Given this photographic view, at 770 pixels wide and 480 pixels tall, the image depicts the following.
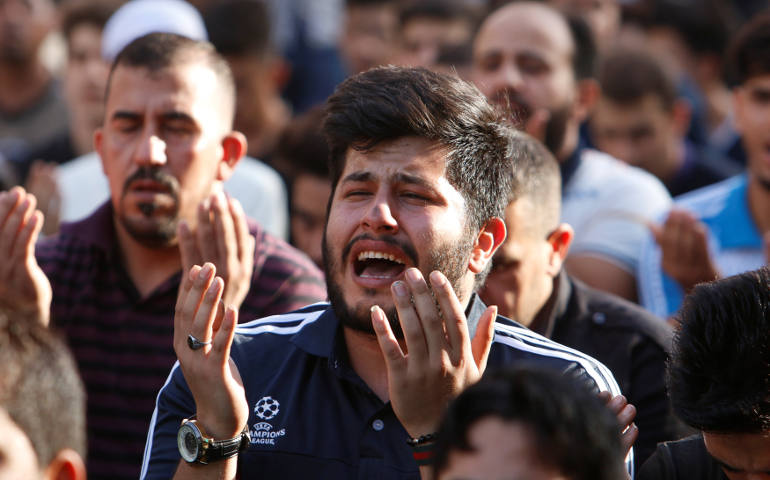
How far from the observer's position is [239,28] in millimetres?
7262

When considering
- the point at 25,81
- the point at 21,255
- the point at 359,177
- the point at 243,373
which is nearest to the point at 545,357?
the point at 359,177

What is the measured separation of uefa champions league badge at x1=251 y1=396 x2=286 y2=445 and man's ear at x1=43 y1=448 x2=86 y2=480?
87 cm

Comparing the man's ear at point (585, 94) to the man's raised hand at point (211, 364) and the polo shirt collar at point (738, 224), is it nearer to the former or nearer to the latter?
the polo shirt collar at point (738, 224)

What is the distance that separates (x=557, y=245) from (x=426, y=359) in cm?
150

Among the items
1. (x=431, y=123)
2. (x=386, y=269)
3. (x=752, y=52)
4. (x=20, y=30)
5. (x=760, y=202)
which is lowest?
(x=20, y=30)

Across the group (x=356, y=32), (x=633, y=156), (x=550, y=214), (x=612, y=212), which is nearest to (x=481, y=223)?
(x=550, y=214)

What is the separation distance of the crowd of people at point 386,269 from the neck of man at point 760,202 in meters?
0.02

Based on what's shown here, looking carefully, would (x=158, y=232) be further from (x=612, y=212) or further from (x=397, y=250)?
(x=612, y=212)

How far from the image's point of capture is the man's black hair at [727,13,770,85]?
17.9 ft

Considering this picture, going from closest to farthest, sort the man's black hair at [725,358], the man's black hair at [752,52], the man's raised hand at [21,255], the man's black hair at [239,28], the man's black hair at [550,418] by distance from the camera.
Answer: the man's black hair at [550,418], the man's black hair at [725,358], the man's raised hand at [21,255], the man's black hair at [752,52], the man's black hair at [239,28]

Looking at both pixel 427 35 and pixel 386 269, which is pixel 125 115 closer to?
pixel 386 269

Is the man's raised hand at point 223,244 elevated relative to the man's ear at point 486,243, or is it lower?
lower

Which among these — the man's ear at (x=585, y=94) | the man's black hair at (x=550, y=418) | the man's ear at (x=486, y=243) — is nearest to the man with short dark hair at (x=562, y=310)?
the man's ear at (x=486, y=243)

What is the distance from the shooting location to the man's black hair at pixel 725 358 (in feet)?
8.52
